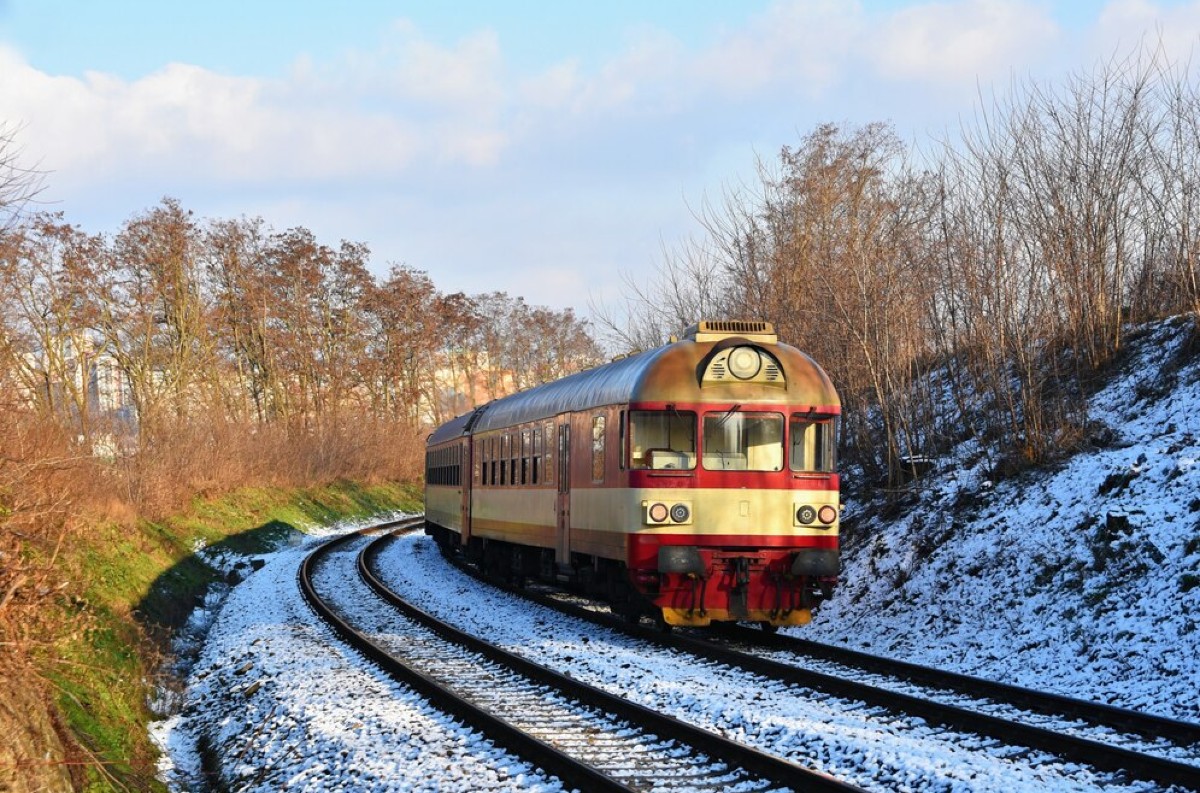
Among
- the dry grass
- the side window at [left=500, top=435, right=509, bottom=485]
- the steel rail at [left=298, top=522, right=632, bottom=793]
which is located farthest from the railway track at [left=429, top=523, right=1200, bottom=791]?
the side window at [left=500, top=435, right=509, bottom=485]

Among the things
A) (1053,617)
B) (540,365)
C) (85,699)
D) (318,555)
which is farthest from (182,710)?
(540,365)

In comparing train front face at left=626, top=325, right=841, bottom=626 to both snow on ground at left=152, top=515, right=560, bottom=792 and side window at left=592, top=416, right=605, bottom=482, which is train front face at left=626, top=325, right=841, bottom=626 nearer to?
side window at left=592, top=416, right=605, bottom=482

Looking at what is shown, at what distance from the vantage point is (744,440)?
42.0ft

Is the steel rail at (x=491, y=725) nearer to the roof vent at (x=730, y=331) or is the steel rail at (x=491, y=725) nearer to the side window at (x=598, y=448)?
the side window at (x=598, y=448)

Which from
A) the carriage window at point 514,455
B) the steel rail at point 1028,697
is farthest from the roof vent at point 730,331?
the carriage window at point 514,455

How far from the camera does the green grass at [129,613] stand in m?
9.37

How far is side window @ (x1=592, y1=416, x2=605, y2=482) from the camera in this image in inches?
535

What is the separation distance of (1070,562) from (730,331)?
439 cm

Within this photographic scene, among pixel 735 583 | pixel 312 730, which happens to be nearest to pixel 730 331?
pixel 735 583

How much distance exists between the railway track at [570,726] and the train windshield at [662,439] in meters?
2.57

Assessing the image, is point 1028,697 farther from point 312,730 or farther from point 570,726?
point 312,730

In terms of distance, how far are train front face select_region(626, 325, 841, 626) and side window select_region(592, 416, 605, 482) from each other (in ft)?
3.03

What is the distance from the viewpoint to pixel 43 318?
3066 centimetres

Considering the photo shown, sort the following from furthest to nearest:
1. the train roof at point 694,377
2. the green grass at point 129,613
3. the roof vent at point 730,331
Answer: the roof vent at point 730,331 < the train roof at point 694,377 < the green grass at point 129,613
